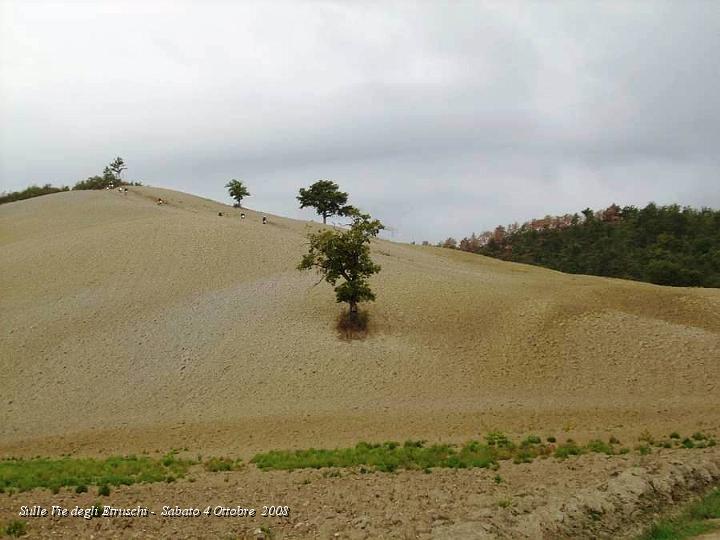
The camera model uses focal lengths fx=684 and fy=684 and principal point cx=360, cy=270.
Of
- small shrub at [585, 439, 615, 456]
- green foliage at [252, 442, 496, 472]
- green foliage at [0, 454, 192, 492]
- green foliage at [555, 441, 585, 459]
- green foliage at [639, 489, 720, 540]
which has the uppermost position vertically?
green foliage at [639, 489, 720, 540]

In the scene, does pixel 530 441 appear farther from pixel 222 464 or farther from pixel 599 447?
pixel 222 464

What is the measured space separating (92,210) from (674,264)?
63.1 metres

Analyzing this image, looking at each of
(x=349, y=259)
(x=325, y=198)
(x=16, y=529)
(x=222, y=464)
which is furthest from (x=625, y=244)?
(x=16, y=529)

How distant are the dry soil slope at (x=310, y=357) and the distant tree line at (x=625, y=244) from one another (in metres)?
36.0

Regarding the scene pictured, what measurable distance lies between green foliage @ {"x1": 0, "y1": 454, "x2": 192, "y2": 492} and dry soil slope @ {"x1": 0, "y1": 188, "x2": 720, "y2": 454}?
309 cm

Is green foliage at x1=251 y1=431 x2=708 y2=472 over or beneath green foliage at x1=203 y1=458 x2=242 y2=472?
over

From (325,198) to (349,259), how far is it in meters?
56.4

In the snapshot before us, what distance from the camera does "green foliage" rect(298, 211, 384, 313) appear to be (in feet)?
125

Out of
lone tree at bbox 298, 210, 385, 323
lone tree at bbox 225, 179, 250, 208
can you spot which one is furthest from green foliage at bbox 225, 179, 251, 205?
lone tree at bbox 298, 210, 385, 323

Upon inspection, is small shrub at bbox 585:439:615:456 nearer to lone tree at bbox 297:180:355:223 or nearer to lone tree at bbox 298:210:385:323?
lone tree at bbox 298:210:385:323

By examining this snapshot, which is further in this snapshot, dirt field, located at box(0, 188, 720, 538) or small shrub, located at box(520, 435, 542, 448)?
dirt field, located at box(0, 188, 720, 538)

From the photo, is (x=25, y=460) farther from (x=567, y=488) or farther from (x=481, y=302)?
(x=481, y=302)

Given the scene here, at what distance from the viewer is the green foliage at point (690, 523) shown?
13984 millimetres

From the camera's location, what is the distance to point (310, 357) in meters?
34.5
